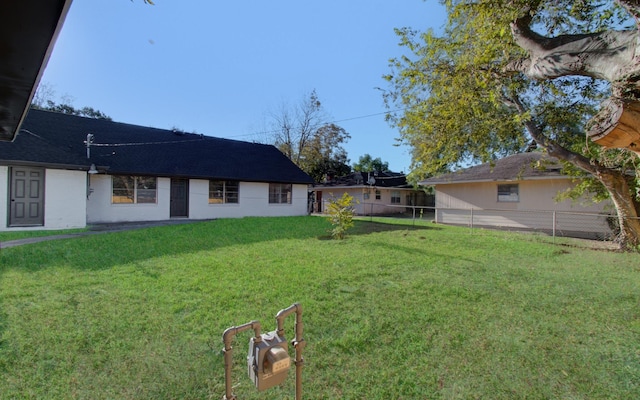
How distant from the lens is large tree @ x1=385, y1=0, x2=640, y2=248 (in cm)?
254

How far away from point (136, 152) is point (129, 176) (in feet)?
5.02

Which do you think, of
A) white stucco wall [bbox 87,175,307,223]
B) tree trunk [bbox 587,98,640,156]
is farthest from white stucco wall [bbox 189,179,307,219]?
tree trunk [bbox 587,98,640,156]

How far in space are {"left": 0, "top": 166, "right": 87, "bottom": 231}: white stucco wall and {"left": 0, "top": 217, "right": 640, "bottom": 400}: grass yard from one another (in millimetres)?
4616

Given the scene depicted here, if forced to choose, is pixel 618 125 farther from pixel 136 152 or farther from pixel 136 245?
pixel 136 152

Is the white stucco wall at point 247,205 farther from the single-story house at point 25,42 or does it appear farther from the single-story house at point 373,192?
the single-story house at point 25,42

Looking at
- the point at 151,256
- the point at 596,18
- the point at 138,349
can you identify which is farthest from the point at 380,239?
the point at 138,349

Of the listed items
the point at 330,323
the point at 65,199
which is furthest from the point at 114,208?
the point at 330,323

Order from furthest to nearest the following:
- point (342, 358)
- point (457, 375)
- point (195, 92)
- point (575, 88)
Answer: point (195, 92) → point (575, 88) → point (342, 358) → point (457, 375)

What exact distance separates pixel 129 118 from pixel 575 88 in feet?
85.6

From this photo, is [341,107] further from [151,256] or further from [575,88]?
[151,256]

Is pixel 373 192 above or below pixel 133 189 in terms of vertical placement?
above

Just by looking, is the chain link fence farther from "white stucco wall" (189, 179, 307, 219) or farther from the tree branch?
the tree branch

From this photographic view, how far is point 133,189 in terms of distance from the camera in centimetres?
1365

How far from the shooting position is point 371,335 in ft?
11.0
